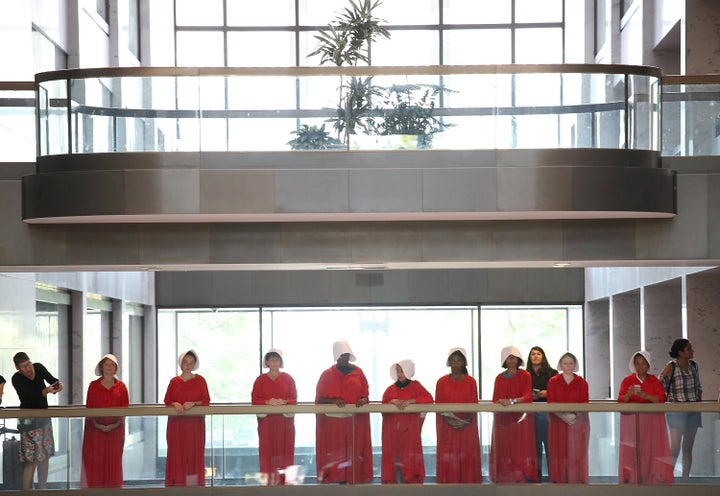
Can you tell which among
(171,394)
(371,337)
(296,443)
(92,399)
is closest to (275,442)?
(296,443)

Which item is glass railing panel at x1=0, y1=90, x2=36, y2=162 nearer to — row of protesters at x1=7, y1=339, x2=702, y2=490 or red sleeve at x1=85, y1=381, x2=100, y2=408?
red sleeve at x1=85, y1=381, x2=100, y2=408

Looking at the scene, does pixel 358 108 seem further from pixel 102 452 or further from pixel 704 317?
pixel 704 317

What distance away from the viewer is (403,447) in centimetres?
1323

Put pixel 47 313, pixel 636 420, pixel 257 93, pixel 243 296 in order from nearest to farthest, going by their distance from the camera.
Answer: pixel 636 420 → pixel 257 93 → pixel 47 313 → pixel 243 296

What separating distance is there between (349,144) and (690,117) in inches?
190

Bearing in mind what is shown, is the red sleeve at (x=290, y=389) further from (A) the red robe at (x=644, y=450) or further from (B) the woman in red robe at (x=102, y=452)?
(A) the red robe at (x=644, y=450)

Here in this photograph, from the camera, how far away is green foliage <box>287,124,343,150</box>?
15.1 meters

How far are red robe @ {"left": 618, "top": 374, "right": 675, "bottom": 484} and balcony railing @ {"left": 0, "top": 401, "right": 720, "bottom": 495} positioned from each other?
2.3 inches

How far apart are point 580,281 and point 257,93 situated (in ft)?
50.8

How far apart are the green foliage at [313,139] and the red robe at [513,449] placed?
171 inches

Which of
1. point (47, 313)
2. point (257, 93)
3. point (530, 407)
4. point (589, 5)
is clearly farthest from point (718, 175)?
point (589, 5)

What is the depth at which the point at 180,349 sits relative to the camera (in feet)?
95.7

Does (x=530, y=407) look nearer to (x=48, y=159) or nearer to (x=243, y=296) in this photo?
(x=48, y=159)

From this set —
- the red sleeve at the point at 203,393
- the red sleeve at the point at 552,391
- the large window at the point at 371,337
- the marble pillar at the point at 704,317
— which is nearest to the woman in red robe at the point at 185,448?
the red sleeve at the point at 203,393
